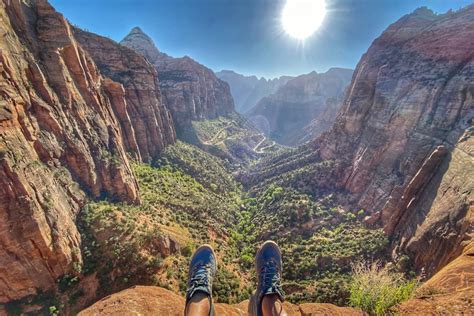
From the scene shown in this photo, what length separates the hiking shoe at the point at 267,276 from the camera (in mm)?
6311

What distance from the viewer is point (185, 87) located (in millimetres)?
87500

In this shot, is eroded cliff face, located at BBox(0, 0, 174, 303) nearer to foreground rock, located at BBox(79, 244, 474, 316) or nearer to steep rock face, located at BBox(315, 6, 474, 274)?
foreground rock, located at BBox(79, 244, 474, 316)

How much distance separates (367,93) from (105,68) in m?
52.9

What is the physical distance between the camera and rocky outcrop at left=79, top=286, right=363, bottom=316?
8.21 m

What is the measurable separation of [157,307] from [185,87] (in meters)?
87.5

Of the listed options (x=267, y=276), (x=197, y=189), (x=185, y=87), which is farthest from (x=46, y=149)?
(x=185, y=87)

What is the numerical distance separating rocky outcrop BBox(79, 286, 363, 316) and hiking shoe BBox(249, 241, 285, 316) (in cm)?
171

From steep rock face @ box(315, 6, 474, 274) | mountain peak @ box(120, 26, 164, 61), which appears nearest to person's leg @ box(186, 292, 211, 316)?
steep rock face @ box(315, 6, 474, 274)

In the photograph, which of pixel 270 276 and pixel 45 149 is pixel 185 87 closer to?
pixel 45 149

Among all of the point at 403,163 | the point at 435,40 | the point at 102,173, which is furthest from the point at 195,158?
the point at 435,40

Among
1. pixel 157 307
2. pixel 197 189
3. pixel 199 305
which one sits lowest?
pixel 197 189

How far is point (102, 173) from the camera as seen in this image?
25.7 m

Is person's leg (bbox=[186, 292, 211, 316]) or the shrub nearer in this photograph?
person's leg (bbox=[186, 292, 211, 316])

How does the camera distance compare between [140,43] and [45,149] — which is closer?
[45,149]
